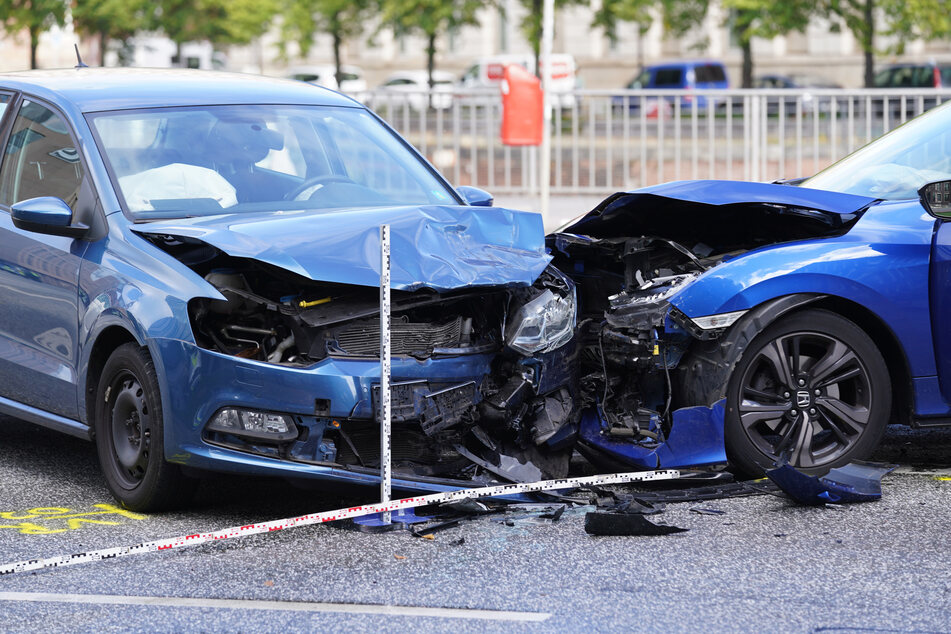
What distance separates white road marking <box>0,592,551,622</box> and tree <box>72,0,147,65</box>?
117ft

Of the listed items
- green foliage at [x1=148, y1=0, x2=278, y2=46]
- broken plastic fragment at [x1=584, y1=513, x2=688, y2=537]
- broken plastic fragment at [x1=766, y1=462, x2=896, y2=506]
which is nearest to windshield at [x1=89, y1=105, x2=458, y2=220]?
broken plastic fragment at [x1=584, y1=513, x2=688, y2=537]

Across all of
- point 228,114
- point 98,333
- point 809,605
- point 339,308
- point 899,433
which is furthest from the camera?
point 899,433

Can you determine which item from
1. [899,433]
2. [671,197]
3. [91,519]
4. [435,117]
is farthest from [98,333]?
[435,117]

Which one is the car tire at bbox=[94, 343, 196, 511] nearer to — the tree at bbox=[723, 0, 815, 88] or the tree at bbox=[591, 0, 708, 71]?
the tree at bbox=[723, 0, 815, 88]

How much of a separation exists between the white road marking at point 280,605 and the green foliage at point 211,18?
4023cm

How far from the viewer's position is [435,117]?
49.3 ft

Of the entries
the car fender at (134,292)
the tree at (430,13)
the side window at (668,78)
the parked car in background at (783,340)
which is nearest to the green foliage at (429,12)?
the tree at (430,13)

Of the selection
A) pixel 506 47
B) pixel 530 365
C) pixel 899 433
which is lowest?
pixel 899 433

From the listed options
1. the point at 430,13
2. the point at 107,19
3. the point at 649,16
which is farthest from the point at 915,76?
the point at 107,19

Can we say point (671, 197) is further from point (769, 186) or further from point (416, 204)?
point (416, 204)

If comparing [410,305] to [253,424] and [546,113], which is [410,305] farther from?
[546,113]

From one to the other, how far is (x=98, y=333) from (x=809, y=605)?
290cm

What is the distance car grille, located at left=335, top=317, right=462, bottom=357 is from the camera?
5.21 metres

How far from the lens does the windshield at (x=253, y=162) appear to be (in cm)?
595
